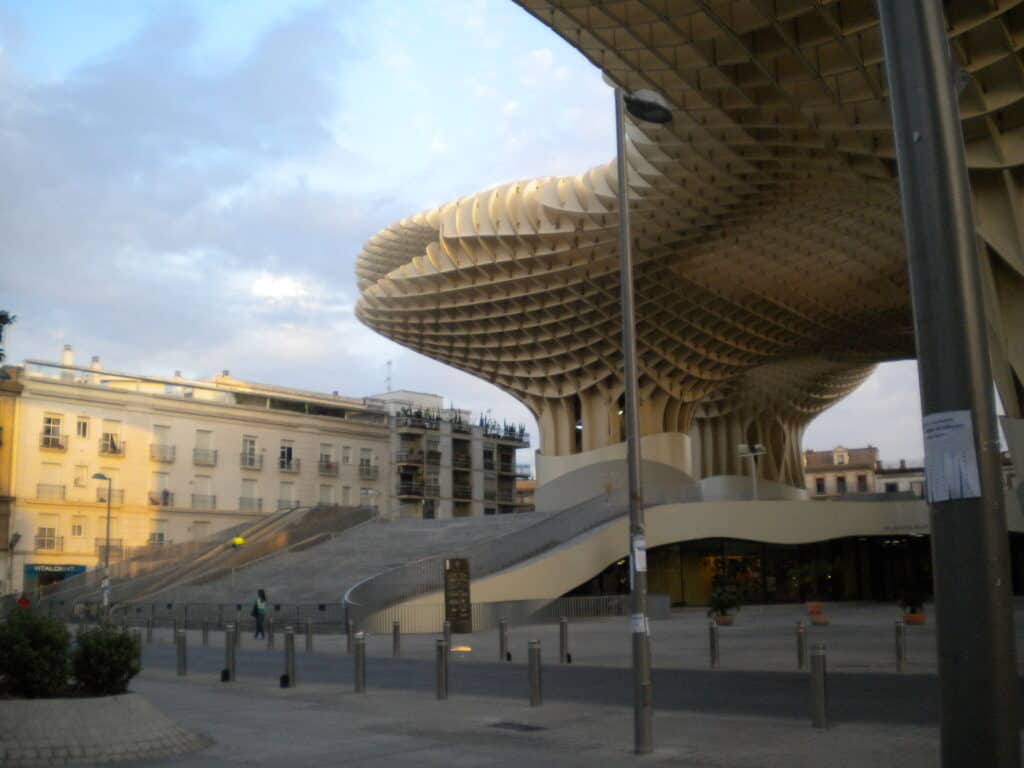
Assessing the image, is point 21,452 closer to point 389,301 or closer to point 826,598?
point 389,301

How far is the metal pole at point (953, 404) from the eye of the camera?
474 cm

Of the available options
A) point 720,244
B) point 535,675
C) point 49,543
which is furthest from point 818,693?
point 49,543

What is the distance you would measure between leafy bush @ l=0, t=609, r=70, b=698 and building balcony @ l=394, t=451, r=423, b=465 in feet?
212

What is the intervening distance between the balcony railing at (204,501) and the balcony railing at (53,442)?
8.30 m

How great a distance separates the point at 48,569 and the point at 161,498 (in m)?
7.46

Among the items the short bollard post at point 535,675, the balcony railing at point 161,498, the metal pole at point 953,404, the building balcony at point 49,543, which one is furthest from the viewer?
the balcony railing at point 161,498

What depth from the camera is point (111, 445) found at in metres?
58.8

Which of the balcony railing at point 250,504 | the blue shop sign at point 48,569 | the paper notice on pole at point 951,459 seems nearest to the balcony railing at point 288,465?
the balcony railing at point 250,504

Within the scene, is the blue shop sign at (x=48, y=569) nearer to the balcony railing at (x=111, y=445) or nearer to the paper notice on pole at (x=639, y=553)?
the balcony railing at (x=111, y=445)

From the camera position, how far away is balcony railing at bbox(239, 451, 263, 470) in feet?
213

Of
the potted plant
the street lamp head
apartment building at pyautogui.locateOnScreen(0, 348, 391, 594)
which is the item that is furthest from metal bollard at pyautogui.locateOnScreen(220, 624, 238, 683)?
apartment building at pyautogui.locateOnScreen(0, 348, 391, 594)

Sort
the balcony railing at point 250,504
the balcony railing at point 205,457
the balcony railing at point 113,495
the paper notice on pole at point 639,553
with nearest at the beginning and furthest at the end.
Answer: the paper notice on pole at point 639,553, the balcony railing at point 113,495, the balcony railing at point 205,457, the balcony railing at point 250,504

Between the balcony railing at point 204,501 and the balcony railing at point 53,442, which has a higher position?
the balcony railing at point 53,442

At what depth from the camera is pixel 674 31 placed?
75.3 ft
